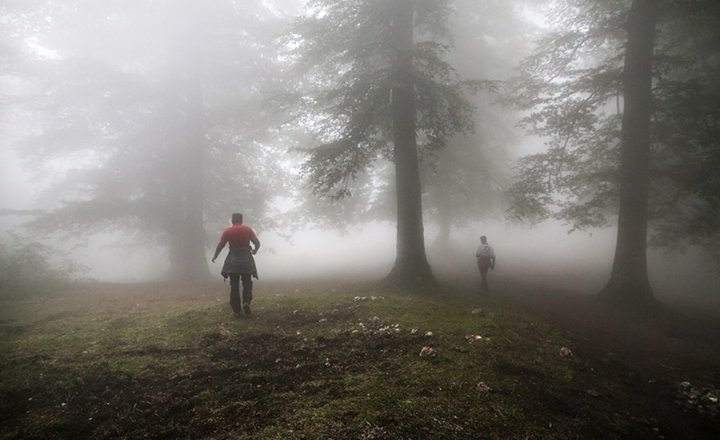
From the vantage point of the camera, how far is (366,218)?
72.9ft

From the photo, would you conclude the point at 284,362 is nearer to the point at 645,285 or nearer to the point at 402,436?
the point at 402,436

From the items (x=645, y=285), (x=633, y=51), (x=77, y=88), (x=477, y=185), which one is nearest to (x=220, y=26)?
(x=77, y=88)

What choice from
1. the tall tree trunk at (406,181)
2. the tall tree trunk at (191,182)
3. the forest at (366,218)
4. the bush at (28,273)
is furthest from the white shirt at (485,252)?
the bush at (28,273)

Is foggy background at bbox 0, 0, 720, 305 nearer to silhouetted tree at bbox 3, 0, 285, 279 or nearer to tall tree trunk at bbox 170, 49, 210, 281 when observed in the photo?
silhouetted tree at bbox 3, 0, 285, 279

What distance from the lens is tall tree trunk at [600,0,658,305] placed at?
10.9 metres

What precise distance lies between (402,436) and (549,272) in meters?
17.9

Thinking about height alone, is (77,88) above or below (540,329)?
above

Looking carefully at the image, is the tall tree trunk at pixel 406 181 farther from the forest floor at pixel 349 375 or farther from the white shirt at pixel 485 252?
the forest floor at pixel 349 375

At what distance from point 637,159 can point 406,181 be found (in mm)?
→ 6787

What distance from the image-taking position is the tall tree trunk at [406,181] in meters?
11.4

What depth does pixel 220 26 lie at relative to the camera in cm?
1698

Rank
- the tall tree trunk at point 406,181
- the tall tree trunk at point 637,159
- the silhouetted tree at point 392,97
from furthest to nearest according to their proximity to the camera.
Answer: the tall tree trunk at point 406,181
the tall tree trunk at point 637,159
the silhouetted tree at point 392,97

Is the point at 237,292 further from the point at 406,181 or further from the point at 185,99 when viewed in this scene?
the point at 185,99

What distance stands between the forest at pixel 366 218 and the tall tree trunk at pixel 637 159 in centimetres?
6
